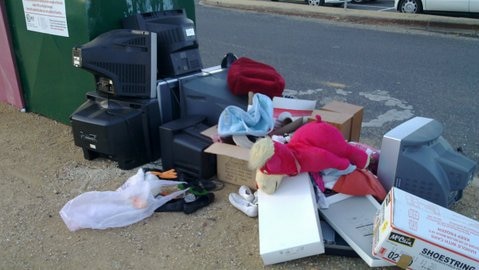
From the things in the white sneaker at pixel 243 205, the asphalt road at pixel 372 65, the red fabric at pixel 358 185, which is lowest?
the white sneaker at pixel 243 205

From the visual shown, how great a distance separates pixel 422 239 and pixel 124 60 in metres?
2.18

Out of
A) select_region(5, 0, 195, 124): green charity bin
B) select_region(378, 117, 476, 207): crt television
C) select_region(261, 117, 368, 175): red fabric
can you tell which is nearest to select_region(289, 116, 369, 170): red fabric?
select_region(261, 117, 368, 175): red fabric

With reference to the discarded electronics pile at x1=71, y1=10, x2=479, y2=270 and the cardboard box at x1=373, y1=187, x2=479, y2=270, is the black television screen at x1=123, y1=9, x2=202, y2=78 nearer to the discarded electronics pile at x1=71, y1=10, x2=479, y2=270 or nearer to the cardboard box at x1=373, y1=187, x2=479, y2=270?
the discarded electronics pile at x1=71, y1=10, x2=479, y2=270

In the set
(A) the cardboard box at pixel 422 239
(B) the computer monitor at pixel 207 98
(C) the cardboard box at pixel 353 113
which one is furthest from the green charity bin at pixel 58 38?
(A) the cardboard box at pixel 422 239

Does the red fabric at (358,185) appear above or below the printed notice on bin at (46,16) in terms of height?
below

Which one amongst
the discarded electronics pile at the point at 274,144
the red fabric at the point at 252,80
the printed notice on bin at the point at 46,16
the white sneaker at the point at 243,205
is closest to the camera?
the discarded electronics pile at the point at 274,144

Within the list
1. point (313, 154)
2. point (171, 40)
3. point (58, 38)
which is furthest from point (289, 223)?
point (58, 38)

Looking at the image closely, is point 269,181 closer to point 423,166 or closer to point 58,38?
point 423,166

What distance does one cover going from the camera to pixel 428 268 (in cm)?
209

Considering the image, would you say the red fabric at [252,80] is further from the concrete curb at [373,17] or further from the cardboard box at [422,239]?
the concrete curb at [373,17]

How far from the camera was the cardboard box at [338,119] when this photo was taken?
307 centimetres

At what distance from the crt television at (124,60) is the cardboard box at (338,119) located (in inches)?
45.9

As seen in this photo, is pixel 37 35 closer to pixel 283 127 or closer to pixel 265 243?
pixel 283 127

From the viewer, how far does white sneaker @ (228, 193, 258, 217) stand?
105 inches
